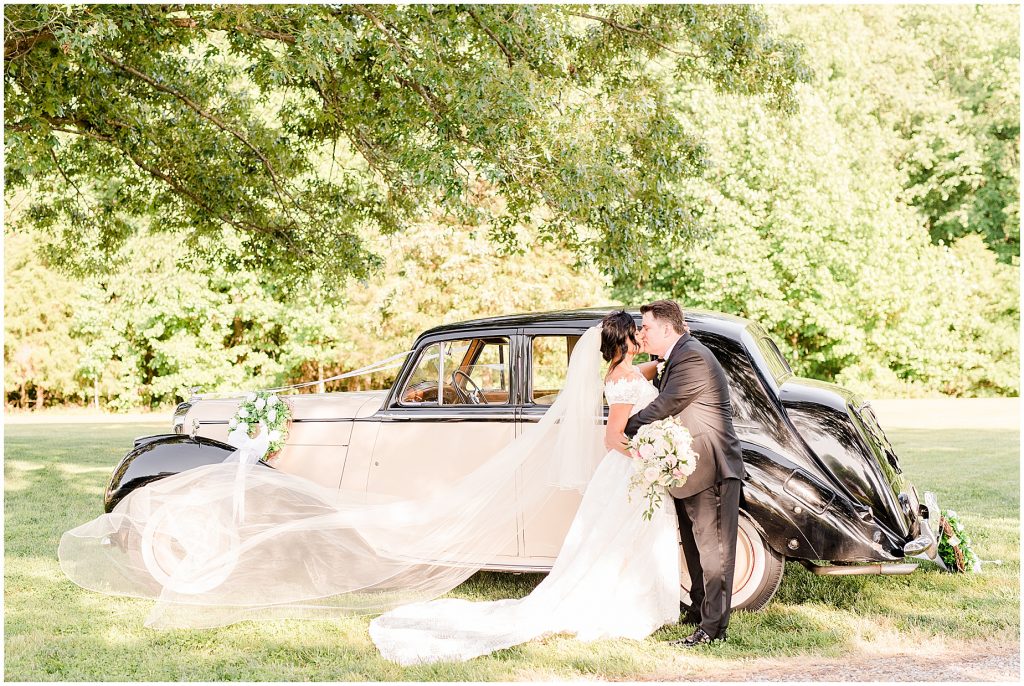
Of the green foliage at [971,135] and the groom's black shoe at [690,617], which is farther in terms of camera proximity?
the green foliage at [971,135]

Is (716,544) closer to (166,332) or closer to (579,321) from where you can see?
(579,321)

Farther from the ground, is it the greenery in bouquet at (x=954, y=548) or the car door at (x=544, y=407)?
the car door at (x=544, y=407)

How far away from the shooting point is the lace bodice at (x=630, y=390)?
5.51 m

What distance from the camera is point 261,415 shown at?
6934mm

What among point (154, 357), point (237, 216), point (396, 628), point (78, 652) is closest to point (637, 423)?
point (396, 628)

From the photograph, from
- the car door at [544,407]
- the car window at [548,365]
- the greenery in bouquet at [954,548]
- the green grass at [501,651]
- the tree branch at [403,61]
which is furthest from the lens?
the tree branch at [403,61]

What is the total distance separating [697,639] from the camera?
17.5 feet

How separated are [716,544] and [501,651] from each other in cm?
145

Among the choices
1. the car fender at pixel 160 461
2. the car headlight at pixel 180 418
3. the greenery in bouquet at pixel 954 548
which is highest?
the car headlight at pixel 180 418

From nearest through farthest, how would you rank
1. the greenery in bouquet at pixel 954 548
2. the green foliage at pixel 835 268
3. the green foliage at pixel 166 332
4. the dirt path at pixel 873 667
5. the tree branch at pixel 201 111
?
the dirt path at pixel 873 667 < the greenery in bouquet at pixel 954 548 < the tree branch at pixel 201 111 < the green foliage at pixel 835 268 < the green foliage at pixel 166 332

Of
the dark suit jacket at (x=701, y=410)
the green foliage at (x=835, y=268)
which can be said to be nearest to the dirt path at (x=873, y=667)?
the dark suit jacket at (x=701, y=410)

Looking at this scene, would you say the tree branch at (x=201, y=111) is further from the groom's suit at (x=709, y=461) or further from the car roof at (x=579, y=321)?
the groom's suit at (x=709, y=461)

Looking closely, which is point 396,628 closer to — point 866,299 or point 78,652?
point 78,652

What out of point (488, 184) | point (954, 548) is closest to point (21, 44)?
point (488, 184)
